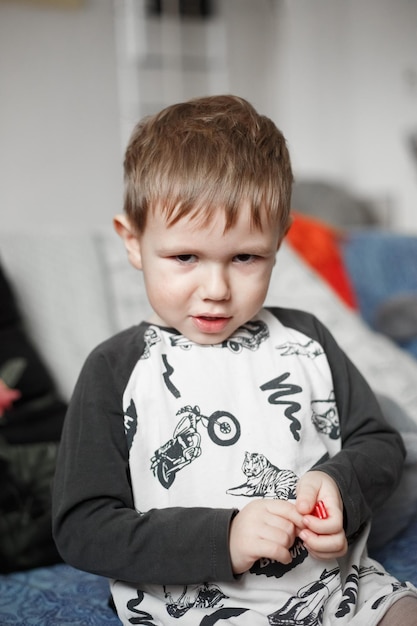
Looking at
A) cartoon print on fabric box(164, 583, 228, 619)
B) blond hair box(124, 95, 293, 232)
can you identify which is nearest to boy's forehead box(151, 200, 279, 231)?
blond hair box(124, 95, 293, 232)

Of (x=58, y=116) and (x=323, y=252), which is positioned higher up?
(x=58, y=116)

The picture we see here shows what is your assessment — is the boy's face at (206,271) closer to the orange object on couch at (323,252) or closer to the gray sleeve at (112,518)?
the gray sleeve at (112,518)

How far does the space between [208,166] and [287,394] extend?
29 centimetres

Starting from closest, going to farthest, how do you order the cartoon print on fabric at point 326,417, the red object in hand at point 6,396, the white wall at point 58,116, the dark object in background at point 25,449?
the cartoon print on fabric at point 326,417
the dark object in background at point 25,449
the red object in hand at point 6,396
the white wall at point 58,116

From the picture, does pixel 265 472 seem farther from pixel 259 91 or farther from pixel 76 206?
pixel 259 91

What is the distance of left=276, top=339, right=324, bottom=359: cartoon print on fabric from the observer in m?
0.95

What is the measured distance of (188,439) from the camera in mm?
862

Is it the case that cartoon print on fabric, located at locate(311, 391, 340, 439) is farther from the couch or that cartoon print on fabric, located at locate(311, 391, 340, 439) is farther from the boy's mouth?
the couch

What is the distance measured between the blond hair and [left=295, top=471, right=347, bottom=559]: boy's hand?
301 mm

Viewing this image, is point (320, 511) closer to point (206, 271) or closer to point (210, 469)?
point (210, 469)

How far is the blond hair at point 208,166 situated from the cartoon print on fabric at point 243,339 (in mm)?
141

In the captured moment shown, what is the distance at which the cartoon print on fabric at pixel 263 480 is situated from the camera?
85 cm

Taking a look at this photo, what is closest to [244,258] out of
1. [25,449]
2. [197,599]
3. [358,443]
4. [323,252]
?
[358,443]

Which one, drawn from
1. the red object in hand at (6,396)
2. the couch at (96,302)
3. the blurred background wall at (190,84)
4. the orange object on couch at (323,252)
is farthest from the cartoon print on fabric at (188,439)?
the blurred background wall at (190,84)
